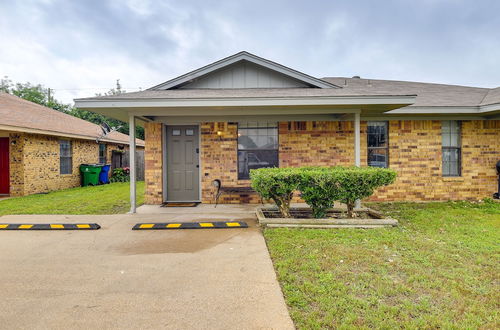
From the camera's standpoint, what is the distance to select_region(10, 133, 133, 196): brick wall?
963cm

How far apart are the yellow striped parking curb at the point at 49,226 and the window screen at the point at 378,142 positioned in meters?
6.77

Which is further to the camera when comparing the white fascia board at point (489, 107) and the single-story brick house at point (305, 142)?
the single-story brick house at point (305, 142)

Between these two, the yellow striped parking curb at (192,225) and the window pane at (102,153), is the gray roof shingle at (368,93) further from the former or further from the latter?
the window pane at (102,153)

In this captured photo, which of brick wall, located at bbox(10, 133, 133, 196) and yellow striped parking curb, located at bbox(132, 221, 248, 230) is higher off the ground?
brick wall, located at bbox(10, 133, 133, 196)

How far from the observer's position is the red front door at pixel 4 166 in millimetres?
9820

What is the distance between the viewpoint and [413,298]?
253 centimetres

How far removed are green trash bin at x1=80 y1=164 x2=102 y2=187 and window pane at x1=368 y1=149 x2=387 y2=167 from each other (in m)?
11.5

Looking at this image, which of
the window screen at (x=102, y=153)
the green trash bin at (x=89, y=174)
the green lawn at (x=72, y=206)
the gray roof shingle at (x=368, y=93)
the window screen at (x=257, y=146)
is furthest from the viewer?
the window screen at (x=102, y=153)

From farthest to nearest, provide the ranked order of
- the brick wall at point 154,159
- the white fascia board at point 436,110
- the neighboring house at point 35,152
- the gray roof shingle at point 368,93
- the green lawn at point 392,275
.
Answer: the neighboring house at point 35,152, the brick wall at point 154,159, the white fascia board at point 436,110, the gray roof shingle at point 368,93, the green lawn at point 392,275

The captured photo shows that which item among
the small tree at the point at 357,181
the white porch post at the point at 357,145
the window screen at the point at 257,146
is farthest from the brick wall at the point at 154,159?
the white porch post at the point at 357,145

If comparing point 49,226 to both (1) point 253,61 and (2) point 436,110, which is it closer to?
(1) point 253,61

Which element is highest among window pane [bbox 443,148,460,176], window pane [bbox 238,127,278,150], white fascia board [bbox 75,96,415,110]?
white fascia board [bbox 75,96,415,110]

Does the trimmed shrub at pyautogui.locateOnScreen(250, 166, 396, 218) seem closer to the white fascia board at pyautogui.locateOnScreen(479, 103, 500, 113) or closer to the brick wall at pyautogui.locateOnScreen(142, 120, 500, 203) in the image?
the brick wall at pyautogui.locateOnScreen(142, 120, 500, 203)

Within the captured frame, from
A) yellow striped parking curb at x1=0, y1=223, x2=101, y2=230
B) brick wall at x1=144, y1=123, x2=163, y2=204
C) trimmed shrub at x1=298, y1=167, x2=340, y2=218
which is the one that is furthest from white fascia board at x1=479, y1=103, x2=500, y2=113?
yellow striped parking curb at x1=0, y1=223, x2=101, y2=230
